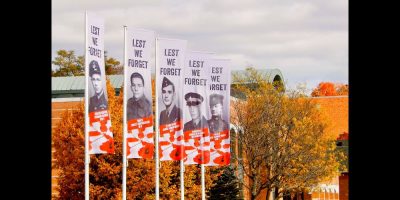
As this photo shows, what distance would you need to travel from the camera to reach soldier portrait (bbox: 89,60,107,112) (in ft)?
67.8

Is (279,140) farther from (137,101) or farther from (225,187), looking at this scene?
(137,101)

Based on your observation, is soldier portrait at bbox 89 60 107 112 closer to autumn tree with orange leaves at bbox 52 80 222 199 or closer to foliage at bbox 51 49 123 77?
autumn tree with orange leaves at bbox 52 80 222 199

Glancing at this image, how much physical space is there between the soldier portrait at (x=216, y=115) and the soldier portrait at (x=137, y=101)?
18.5ft

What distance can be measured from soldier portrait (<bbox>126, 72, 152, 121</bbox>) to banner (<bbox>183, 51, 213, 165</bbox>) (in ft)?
12.2

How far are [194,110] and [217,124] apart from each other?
1.94 metres

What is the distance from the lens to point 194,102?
27.4 m

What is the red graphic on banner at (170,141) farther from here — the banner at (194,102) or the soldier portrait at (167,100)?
the banner at (194,102)

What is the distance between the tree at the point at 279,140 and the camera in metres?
43.9

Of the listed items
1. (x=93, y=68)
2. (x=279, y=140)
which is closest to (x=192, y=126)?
(x=93, y=68)

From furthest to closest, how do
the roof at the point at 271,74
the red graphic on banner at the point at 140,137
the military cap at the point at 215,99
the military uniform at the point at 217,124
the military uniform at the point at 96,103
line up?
the roof at the point at 271,74 < the military uniform at the point at 217,124 < the military cap at the point at 215,99 < the red graphic on banner at the point at 140,137 < the military uniform at the point at 96,103

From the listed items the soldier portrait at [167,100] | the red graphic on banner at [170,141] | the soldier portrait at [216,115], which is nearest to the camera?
the soldier portrait at [167,100]

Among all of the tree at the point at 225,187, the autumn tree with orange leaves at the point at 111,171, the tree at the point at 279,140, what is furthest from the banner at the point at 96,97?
the tree at the point at 279,140
